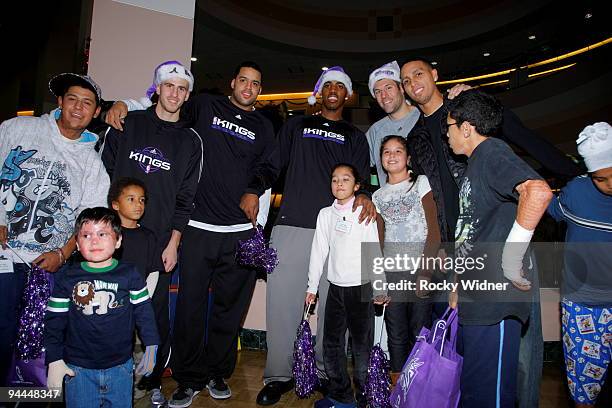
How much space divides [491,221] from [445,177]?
32.8 inches

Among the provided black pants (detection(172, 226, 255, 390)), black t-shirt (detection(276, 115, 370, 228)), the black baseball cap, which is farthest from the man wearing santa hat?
the black baseball cap

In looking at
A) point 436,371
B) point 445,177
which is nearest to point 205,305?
point 436,371

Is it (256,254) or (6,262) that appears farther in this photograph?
(256,254)

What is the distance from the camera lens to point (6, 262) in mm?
2025

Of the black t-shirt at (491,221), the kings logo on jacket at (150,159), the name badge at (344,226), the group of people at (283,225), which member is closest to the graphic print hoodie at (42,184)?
the group of people at (283,225)

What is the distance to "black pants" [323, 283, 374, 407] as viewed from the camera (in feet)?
7.81

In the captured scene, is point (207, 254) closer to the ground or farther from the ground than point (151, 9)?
closer to the ground

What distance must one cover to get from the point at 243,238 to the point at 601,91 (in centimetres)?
1114

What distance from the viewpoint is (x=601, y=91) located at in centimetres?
971

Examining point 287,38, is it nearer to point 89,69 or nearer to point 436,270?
point 89,69

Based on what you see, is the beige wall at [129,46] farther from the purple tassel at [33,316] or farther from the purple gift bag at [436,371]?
the purple gift bag at [436,371]

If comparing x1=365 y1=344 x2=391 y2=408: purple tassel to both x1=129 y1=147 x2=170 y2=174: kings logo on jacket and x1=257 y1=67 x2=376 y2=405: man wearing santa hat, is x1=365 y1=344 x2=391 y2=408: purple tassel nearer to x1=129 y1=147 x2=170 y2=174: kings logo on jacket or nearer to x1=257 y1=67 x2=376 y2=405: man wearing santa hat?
x1=257 y1=67 x2=376 y2=405: man wearing santa hat

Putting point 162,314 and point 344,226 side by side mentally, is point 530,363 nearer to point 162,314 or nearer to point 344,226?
point 344,226

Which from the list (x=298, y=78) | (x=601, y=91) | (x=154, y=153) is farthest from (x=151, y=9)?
(x=601, y=91)
